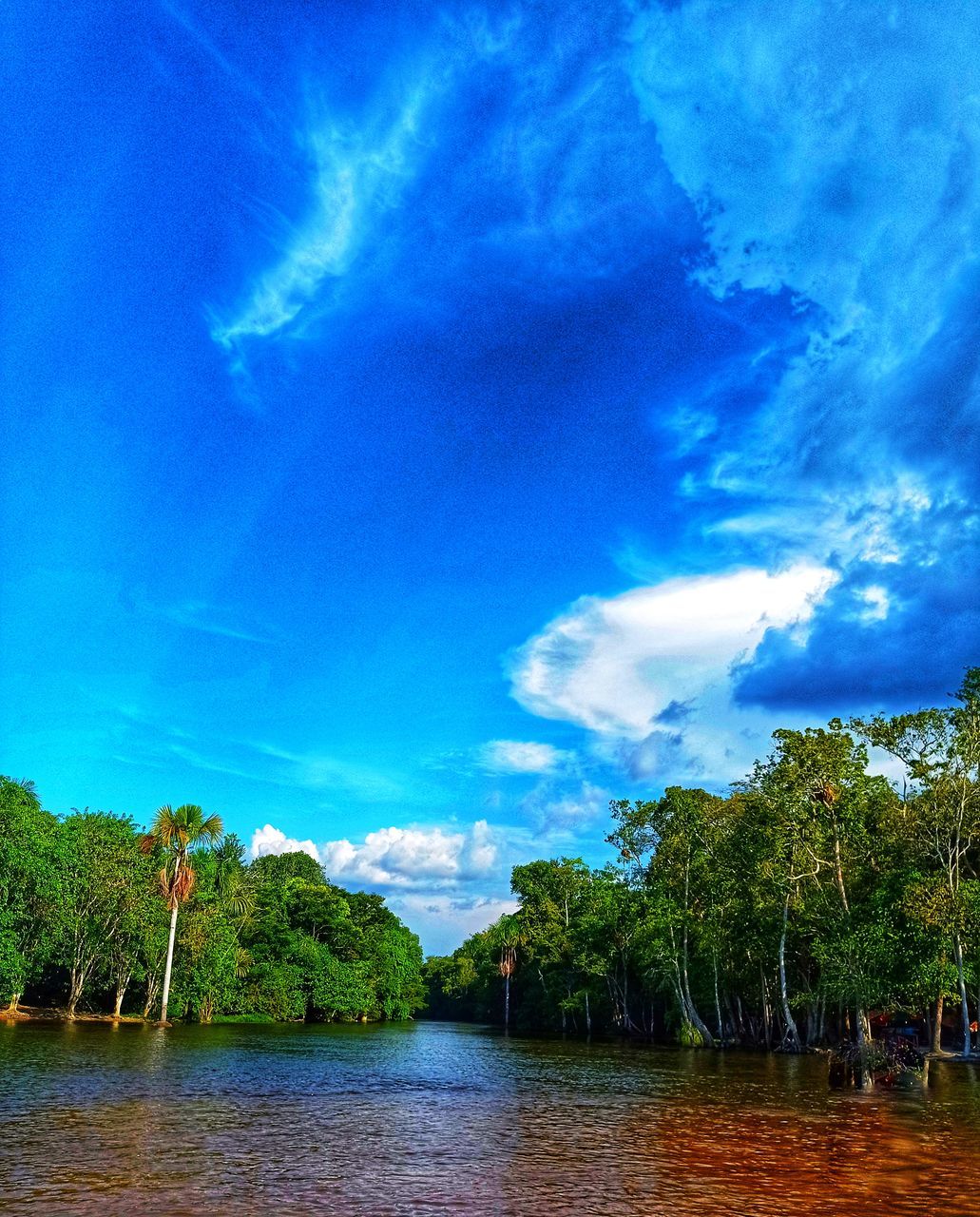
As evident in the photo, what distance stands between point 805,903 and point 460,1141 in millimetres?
35026

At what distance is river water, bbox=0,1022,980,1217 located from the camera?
46.5ft

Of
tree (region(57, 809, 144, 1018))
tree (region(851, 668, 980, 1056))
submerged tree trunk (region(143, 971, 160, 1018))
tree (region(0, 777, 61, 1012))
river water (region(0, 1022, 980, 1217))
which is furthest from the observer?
submerged tree trunk (region(143, 971, 160, 1018))

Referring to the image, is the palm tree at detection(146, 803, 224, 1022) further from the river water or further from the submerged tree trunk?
the river water

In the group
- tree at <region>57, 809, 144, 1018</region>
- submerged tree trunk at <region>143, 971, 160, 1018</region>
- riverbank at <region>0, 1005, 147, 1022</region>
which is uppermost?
tree at <region>57, 809, 144, 1018</region>

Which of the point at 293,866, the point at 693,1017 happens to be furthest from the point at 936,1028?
the point at 293,866

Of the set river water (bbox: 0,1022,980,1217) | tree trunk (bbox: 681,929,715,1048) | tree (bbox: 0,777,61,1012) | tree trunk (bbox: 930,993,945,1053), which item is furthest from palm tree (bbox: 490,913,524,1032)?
river water (bbox: 0,1022,980,1217)

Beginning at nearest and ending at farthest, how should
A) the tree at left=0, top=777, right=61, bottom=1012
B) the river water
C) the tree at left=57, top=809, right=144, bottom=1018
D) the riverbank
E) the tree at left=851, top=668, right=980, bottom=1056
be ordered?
the river water < the tree at left=851, top=668, right=980, bottom=1056 < the tree at left=0, top=777, right=61, bottom=1012 < the riverbank < the tree at left=57, top=809, right=144, bottom=1018

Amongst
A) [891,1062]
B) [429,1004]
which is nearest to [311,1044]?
[891,1062]

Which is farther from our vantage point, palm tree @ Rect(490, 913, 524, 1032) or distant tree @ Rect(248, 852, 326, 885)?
distant tree @ Rect(248, 852, 326, 885)

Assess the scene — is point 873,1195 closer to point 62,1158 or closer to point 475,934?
point 62,1158

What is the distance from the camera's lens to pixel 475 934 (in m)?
156

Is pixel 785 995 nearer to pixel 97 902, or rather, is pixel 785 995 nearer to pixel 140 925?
pixel 140 925

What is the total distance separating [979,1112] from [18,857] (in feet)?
175

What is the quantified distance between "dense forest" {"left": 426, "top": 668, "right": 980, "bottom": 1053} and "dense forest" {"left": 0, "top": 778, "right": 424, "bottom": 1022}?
99.2 ft
